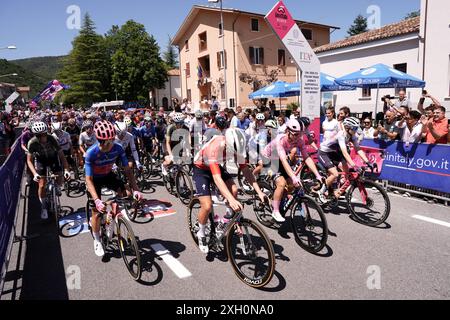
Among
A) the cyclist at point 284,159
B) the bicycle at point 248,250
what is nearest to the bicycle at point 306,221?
the cyclist at point 284,159

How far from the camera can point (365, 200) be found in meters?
6.21

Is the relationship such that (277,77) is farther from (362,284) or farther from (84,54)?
(84,54)

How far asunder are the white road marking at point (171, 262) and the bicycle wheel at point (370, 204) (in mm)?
3443

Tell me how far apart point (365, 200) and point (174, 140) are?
4.80 metres

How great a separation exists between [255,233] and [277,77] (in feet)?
120

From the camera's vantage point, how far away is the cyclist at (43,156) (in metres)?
6.68

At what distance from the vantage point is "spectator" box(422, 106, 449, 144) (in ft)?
24.1

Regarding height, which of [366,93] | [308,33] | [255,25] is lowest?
[366,93]

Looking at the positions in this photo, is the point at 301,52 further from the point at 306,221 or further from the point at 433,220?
the point at 306,221

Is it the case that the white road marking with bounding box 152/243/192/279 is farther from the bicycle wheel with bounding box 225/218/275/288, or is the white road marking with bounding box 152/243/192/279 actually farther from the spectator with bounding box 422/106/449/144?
the spectator with bounding box 422/106/449/144

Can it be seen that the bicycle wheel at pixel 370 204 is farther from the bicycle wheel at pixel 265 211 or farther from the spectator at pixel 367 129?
the spectator at pixel 367 129

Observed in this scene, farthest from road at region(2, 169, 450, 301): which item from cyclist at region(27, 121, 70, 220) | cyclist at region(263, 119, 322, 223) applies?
cyclist at region(27, 121, 70, 220)

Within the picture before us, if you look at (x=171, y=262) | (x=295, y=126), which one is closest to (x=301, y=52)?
(x=295, y=126)

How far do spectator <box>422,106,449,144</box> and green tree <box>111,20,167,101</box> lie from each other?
50657 millimetres
